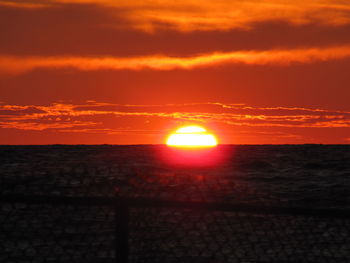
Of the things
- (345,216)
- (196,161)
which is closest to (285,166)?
(196,161)

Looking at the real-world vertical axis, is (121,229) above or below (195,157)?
below

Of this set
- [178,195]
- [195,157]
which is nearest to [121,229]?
[178,195]

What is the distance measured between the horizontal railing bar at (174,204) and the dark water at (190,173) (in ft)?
101

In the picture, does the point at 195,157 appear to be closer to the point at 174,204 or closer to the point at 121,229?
the point at 121,229

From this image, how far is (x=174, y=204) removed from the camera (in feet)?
18.6

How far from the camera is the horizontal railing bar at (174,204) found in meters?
5.57

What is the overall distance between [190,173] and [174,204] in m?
44.5

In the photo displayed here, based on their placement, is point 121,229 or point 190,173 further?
point 190,173

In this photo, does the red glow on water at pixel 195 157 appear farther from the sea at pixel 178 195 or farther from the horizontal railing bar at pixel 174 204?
the horizontal railing bar at pixel 174 204

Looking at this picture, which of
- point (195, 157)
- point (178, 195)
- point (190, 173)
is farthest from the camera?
point (195, 157)

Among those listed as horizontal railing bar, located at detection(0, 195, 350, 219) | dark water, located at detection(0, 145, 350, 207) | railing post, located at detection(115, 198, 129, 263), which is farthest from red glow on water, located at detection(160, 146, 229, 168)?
horizontal railing bar, located at detection(0, 195, 350, 219)

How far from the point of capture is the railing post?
5.74m

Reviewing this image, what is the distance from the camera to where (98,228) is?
79.8 ft

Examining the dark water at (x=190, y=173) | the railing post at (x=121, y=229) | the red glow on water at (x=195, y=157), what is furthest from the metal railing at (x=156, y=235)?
the red glow on water at (x=195, y=157)
